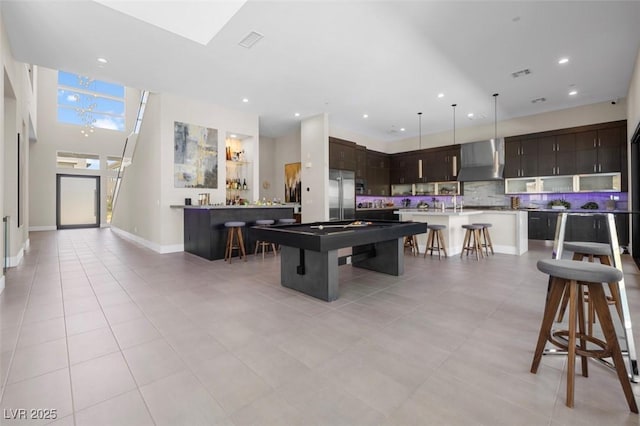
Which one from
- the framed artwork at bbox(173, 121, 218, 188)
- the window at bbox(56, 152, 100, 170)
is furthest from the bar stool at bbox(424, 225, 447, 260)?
the window at bbox(56, 152, 100, 170)

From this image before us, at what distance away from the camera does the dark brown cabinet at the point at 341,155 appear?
27.4 feet

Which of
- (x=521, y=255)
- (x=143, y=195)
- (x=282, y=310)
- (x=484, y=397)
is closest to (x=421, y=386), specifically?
(x=484, y=397)

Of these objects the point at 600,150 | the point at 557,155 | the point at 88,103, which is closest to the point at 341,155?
the point at 557,155

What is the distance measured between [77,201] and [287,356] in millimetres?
14672

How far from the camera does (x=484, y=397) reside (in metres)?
1.63

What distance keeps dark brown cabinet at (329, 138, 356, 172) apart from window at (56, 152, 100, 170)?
1092cm

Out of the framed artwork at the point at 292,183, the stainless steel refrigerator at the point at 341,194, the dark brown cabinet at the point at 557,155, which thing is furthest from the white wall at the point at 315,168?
the dark brown cabinet at the point at 557,155

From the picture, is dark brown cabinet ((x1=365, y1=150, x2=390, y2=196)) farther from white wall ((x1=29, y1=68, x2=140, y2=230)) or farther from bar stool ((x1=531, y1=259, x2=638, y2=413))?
white wall ((x1=29, y1=68, x2=140, y2=230))

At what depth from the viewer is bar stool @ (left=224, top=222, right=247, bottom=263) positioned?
5488 mm

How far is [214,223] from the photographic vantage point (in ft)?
18.8

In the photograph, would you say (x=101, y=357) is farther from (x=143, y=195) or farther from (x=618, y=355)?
(x=143, y=195)

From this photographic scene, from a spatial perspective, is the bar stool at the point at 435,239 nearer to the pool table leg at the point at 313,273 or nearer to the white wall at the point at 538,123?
the pool table leg at the point at 313,273

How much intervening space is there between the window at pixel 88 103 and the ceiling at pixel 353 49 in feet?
28.5

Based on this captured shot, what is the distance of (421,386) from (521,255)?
5500 millimetres
